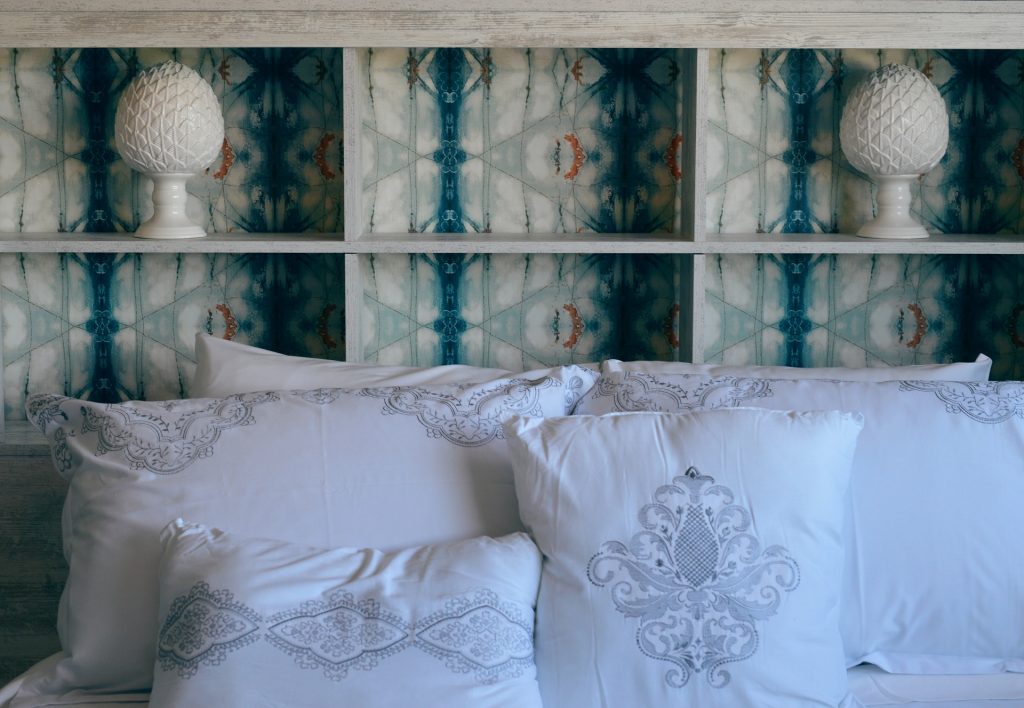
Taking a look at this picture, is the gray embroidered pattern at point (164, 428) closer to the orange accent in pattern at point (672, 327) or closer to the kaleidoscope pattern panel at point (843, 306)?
the orange accent in pattern at point (672, 327)

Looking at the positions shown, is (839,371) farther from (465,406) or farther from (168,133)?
(168,133)

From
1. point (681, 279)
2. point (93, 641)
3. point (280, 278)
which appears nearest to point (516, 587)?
point (93, 641)

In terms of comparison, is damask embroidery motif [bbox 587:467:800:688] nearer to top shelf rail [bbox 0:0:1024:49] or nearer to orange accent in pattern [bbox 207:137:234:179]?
top shelf rail [bbox 0:0:1024:49]

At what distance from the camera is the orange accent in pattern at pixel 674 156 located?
2.14 meters

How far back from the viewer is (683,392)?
166cm

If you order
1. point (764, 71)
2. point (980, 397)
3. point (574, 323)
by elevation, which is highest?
point (764, 71)

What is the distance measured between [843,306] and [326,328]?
1.02 metres

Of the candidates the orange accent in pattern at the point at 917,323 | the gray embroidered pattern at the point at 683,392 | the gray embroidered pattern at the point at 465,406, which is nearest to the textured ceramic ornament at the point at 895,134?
the orange accent in pattern at the point at 917,323

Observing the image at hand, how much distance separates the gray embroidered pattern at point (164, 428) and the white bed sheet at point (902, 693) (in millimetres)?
302

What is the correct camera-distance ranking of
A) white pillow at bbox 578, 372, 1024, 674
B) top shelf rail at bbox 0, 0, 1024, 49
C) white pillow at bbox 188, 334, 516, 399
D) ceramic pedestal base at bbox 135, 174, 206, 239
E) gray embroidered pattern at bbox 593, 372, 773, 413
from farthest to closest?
ceramic pedestal base at bbox 135, 174, 206, 239 < top shelf rail at bbox 0, 0, 1024, 49 < white pillow at bbox 188, 334, 516, 399 < gray embroidered pattern at bbox 593, 372, 773, 413 < white pillow at bbox 578, 372, 1024, 674

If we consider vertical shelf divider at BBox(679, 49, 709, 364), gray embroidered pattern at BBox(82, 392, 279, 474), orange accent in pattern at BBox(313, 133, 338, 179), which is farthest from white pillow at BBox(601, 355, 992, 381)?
orange accent in pattern at BBox(313, 133, 338, 179)

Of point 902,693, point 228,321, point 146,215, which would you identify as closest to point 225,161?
point 146,215

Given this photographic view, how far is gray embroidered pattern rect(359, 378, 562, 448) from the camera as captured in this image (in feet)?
5.18

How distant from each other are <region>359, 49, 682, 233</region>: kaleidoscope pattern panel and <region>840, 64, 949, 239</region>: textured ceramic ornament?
0.33m
